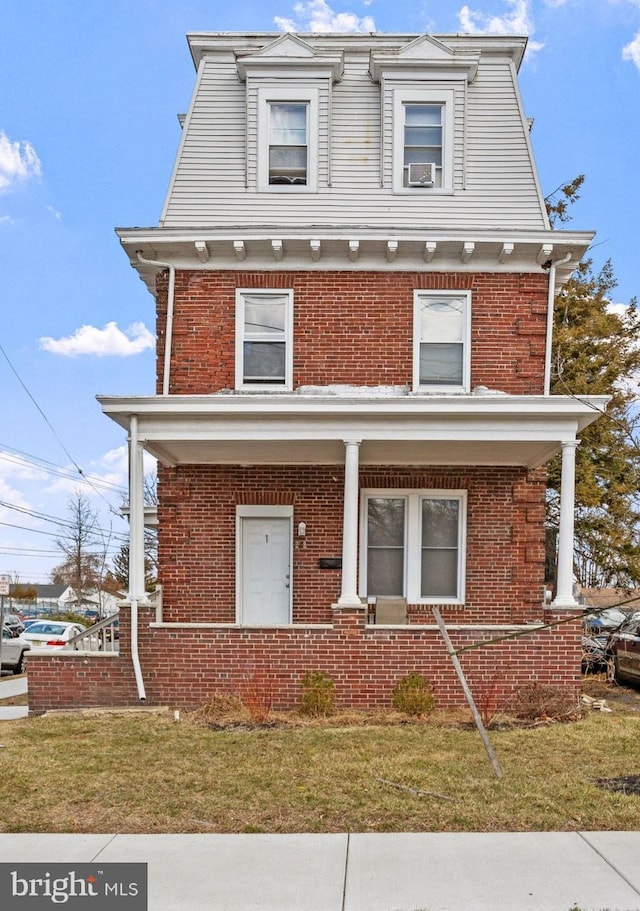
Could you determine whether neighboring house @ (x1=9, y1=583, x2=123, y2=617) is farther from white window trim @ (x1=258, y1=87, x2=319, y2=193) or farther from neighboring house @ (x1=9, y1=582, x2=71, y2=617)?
white window trim @ (x1=258, y1=87, x2=319, y2=193)

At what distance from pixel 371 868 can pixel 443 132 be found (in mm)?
11186

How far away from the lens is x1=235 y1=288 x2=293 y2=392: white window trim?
11961 mm

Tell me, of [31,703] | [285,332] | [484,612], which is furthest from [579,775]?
[285,332]

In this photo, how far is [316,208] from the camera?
12445 mm

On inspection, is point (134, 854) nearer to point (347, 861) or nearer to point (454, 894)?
point (347, 861)

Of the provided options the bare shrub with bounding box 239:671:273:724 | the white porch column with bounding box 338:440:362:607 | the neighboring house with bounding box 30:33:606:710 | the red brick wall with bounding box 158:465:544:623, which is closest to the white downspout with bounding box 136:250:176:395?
the neighboring house with bounding box 30:33:606:710

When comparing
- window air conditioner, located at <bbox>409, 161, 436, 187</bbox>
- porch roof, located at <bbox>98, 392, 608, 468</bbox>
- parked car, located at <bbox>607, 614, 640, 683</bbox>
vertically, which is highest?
window air conditioner, located at <bbox>409, 161, 436, 187</bbox>

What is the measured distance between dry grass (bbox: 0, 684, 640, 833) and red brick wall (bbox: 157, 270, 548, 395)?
4.88 meters

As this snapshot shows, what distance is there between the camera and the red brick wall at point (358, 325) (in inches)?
471

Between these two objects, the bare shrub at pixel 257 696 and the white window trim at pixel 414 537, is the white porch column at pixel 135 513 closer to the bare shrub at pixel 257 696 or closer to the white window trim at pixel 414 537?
the bare shrub at pixel 257 696

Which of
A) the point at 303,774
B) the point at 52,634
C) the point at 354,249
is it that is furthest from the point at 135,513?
the point at 52,634

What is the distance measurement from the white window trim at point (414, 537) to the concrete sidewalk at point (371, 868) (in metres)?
6.73

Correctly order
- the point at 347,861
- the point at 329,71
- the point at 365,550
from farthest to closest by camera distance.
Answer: the point at 329,71, the point at 365,550, the point at 347,861

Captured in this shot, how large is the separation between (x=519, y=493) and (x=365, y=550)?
2.44m
